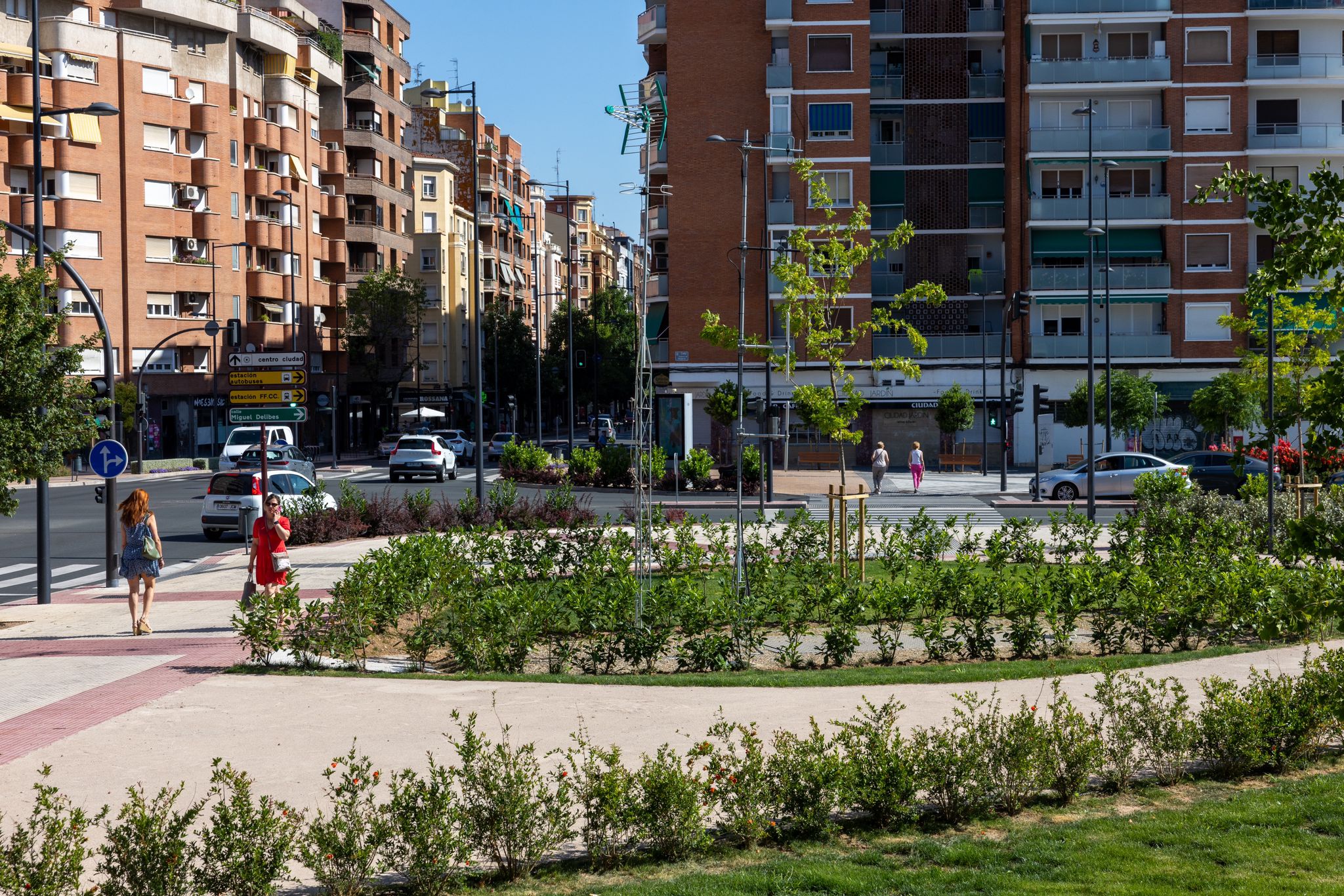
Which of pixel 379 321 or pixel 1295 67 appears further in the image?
pixel 379 321

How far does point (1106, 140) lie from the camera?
54094 mm

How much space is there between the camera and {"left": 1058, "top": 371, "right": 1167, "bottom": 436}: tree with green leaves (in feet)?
157

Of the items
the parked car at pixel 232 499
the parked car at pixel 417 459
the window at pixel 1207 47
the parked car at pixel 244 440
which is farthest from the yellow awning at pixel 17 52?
the window at pixel 1207 47

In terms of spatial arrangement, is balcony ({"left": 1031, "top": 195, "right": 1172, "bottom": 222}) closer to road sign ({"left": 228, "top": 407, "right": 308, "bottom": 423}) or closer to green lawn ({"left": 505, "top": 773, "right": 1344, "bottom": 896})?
road sign ({"left": 228, "top": 407, "right": 308, "bottom": 423})

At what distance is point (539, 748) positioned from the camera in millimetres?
8867

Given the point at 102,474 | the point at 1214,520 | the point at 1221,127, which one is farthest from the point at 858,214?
the point at 1221,127

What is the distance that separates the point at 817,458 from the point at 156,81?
33.8m

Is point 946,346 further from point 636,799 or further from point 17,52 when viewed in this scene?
point 636,799

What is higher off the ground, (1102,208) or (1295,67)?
(1295,67)

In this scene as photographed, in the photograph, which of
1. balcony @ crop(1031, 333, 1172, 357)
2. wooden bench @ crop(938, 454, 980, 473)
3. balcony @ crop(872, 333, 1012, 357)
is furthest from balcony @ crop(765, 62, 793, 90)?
wooden bench @ crop(938, 454, 980, 473)

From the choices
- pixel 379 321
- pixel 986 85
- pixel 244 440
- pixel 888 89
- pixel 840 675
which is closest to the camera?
pixel 840 675

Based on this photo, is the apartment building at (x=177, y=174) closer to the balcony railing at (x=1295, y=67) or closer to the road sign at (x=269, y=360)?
the road sign at (x=269, y=360)

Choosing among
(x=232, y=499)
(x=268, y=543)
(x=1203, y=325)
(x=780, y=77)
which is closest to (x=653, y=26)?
(x=780, y=77)

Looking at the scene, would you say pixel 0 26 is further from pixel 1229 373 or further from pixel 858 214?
pixel 1229 373
